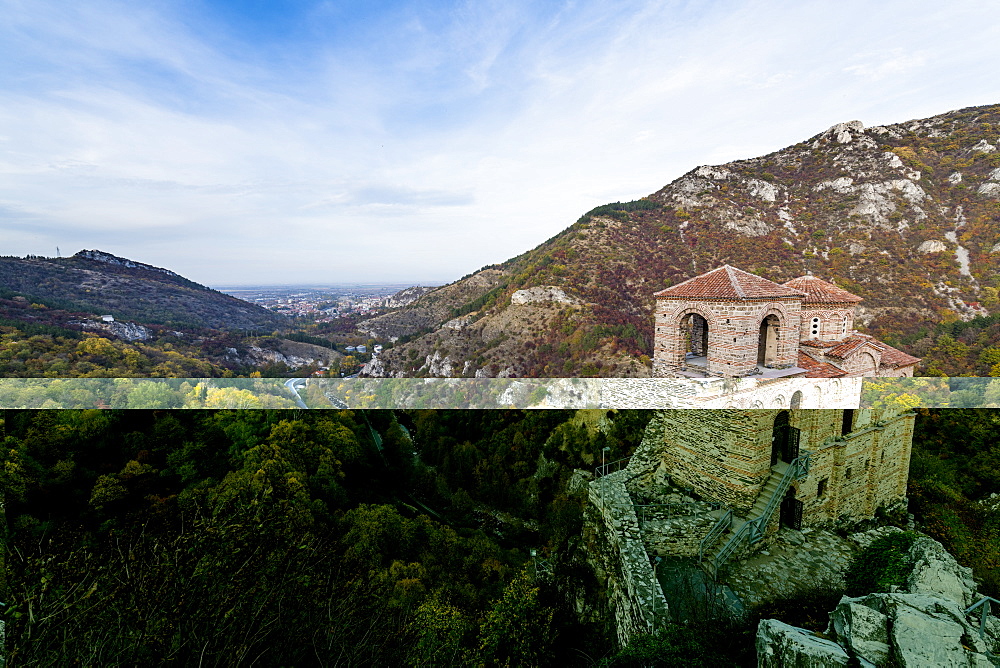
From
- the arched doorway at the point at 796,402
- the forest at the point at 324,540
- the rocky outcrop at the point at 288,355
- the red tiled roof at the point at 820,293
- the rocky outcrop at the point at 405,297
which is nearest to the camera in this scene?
the forest at the point at 324,540

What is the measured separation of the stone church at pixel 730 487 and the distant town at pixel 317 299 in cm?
852

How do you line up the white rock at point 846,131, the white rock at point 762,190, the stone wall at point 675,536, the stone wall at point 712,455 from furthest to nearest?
the white rock at point 762,190, the white rock at point 846,131, the stone wall at point 712,455, the stone wall at point 675,536

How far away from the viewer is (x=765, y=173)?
18734mm

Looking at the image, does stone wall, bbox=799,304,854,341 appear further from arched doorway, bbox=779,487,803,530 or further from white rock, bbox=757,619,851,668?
white rock, bbox=757,619,851,668

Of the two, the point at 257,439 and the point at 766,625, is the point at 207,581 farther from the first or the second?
the point at 766,625

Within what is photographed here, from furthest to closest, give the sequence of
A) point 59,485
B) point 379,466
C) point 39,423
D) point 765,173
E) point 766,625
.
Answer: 1. point 765,173
2. point 379,466
3. point 59,485
4. point 39,423
5. point 766,625

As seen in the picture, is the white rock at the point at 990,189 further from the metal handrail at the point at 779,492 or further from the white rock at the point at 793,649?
the white rock at the point at 793,649

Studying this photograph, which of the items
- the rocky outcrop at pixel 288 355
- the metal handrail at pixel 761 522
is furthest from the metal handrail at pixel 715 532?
the rocky outcrop at pixel 288 355

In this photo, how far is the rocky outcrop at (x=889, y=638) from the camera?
248 cm

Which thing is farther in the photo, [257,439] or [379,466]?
[379,466]

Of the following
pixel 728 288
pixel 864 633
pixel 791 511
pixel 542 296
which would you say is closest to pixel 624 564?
pixel 864 633

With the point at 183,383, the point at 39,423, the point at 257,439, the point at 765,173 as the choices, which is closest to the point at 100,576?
the point at 183,383

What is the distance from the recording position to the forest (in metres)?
3.57

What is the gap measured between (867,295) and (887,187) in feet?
20.9
